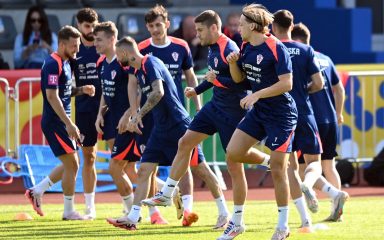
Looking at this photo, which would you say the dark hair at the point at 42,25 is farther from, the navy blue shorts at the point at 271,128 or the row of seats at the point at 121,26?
the navy blue shorts at the point at 271,128

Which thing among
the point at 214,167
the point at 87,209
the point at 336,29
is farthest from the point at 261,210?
the point at 336,29

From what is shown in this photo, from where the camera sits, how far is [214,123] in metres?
11.6

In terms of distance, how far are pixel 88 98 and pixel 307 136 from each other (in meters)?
2.75

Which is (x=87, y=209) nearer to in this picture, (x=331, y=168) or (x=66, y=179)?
(x=66, y=179)

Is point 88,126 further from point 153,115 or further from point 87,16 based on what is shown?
point 153,115

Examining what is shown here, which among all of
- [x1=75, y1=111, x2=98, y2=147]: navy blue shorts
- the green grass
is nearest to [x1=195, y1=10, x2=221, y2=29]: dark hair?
the green grass

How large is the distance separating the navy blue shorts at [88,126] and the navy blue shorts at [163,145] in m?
1.64

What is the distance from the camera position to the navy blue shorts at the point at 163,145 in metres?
12.0

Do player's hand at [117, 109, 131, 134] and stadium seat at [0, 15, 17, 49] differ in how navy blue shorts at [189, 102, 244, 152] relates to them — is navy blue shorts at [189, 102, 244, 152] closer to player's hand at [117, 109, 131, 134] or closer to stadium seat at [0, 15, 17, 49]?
player's hand at [117, 109, 131, 134]

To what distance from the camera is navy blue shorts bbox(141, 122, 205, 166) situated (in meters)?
12.0

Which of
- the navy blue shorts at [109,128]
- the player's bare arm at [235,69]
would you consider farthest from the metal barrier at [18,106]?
the player's bare arm at [235,69]

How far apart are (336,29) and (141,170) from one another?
11416 millimetres

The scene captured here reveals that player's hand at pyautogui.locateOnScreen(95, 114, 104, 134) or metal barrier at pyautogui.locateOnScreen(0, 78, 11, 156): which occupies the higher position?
player's hand at pyautogui.locateOnScreen(95, 114, 104, 134)

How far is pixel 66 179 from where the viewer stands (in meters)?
13.3
